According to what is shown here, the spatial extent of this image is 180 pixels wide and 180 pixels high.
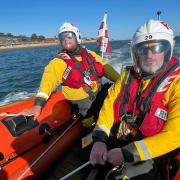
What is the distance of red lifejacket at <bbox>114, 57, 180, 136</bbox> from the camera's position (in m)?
1.71

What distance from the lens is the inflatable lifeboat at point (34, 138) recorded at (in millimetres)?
2250

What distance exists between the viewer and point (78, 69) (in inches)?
121

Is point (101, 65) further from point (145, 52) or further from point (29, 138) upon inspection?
point (145, 52)

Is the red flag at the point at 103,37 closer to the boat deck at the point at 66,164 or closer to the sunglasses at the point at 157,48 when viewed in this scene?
the boat deck at the point at 66,164

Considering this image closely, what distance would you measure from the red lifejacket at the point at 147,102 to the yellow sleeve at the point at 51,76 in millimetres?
1123

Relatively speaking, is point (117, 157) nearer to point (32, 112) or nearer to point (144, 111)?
point (144, 111)

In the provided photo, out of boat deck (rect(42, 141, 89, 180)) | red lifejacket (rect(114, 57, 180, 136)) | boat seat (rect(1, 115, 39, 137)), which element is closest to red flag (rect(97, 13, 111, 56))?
boat deck (rect(42, 141, 89, 180))

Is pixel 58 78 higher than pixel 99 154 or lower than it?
higher

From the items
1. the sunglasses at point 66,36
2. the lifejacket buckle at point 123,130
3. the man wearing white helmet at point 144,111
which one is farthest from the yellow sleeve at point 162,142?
the sunglasses at point 66,36

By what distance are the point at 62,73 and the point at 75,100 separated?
1.19 feet

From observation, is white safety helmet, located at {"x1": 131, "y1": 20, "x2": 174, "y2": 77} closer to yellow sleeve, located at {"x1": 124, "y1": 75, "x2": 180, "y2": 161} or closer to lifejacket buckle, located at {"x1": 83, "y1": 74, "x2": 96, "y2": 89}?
yellow sleeve, located at {"x1": 124, "y1": 75, "x2": 180, "y2": 161}

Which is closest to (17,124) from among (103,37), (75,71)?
(75,71)

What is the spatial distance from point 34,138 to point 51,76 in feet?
2.39

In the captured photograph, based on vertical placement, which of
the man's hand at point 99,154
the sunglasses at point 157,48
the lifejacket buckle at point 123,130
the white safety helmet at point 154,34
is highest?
the white safety helmet at point 154,34
